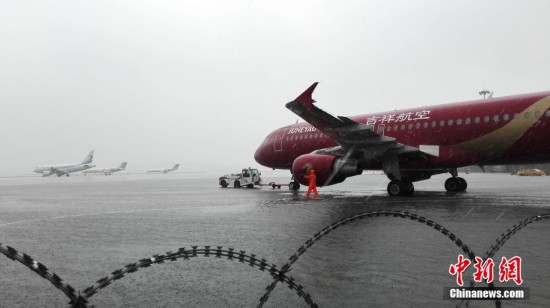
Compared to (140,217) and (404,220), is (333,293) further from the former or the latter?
(140,217)

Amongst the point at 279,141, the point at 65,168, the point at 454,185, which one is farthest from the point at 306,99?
the point at 65,168

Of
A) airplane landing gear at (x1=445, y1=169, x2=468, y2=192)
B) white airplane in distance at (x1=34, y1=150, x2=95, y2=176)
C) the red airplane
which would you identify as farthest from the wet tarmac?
white airplane in distance at (x1=34, y1=150, x2=95, y2=176)

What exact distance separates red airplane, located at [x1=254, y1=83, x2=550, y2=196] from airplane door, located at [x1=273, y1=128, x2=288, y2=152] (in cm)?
499

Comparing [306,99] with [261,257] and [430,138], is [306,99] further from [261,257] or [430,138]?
[261,257]

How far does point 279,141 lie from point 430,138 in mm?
9741

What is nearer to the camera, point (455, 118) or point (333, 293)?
point (333, 293)

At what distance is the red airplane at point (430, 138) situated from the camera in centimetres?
1722

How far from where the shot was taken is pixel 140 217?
13383mm

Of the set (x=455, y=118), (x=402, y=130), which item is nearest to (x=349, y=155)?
(x=402, y=130)

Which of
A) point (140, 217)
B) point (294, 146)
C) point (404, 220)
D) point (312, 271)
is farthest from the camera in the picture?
point (294, 146)

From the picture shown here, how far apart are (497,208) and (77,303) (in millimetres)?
14170

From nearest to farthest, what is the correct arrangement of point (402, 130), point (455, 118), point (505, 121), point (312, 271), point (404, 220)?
1. point (312, 271)
2. point (404, 220)
3. point (505, 121)
4. point (455, 118)
5. point (402, 130)

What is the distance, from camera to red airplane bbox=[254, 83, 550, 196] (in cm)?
1722

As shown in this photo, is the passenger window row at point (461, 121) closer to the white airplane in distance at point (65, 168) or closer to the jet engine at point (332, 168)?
the jet engine at point (332, 168)
